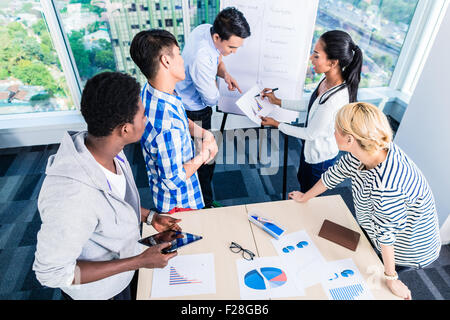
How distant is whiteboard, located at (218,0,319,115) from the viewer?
2.39 m

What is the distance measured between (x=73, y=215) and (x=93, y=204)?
0.08m

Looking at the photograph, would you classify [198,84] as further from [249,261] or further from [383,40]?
[383,40]

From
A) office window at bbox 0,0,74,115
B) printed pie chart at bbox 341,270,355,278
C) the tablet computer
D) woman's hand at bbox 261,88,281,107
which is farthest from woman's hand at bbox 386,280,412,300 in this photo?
office window at bbox 0,0,74,115

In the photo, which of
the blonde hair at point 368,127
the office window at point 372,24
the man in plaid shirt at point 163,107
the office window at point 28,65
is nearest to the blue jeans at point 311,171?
the blonde hair at point 368,127

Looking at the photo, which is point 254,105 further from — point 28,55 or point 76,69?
point 28,55

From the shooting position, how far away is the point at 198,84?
2166 millimetres

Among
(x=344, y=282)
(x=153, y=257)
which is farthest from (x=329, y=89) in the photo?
(x=153, y=257)

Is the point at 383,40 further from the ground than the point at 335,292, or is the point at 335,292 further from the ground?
the point at 383,40

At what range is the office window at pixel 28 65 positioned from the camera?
288 centimetres

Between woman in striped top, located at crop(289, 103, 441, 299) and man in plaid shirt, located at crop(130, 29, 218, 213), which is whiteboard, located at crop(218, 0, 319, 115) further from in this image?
woman in striped top, located at crop(289, 103, 441, 299)

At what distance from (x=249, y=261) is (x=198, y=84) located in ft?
4.58
